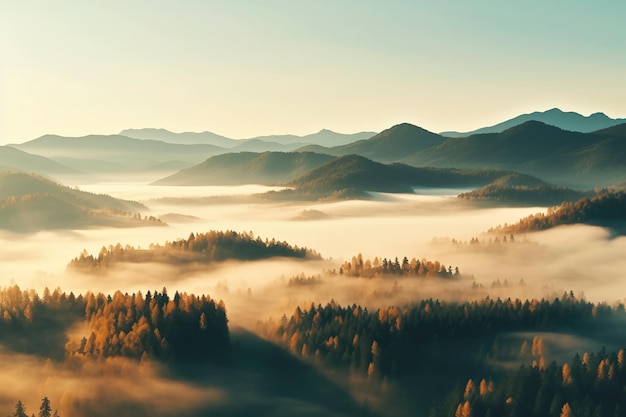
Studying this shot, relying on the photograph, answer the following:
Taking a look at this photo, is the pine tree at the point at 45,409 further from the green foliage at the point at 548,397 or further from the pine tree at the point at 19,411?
the green foliage at the point at 548,397

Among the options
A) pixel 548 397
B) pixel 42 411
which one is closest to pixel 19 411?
pixel 42 411

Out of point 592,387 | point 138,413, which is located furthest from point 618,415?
point 138,413

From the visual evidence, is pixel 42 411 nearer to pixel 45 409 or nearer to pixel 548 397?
pixel 45 409

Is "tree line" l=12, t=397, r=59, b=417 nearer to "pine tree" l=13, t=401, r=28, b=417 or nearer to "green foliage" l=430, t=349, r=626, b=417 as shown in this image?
"pine tree" l=13, t=401, r=28, b=417

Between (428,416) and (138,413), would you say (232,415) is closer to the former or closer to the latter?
(138,413)

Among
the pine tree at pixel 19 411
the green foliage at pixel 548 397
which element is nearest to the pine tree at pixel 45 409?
the pine tree at pixel 19 411

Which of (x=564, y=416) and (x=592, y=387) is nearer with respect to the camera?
(x=564, y=416)

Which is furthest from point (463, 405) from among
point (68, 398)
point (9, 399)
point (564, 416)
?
point (9, 399)

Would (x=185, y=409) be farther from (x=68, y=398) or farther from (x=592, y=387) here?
(x=592, y=387)

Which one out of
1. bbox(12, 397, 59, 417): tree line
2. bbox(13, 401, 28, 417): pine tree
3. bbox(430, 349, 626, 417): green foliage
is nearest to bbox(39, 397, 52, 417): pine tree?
bbox(12, 397, 59, 417): tree line
